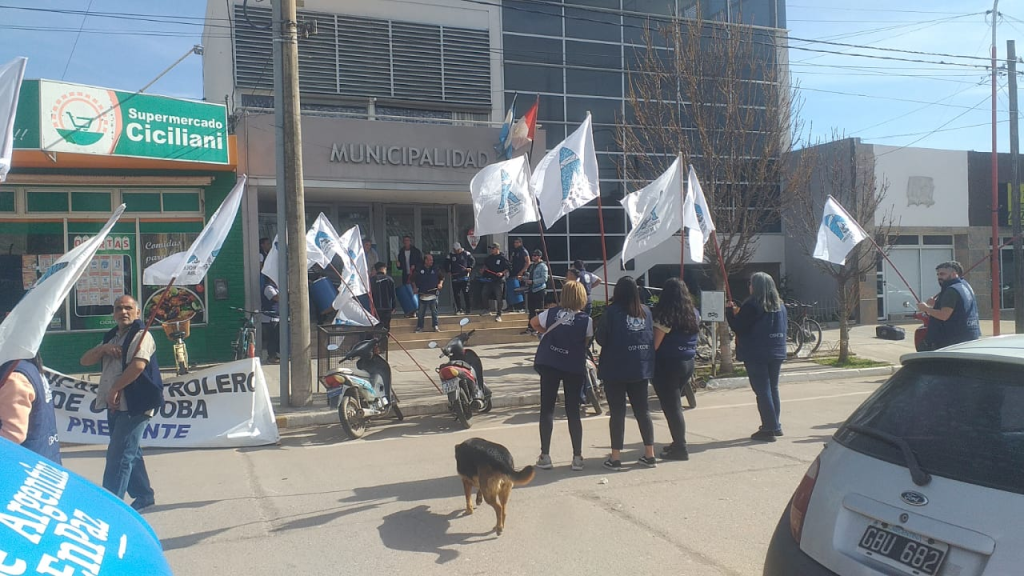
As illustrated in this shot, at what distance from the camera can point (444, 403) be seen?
34.4 ft

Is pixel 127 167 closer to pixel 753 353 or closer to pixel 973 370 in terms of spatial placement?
pixel 753 353

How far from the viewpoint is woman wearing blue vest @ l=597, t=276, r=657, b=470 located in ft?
22.8

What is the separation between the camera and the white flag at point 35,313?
4297 millimetres

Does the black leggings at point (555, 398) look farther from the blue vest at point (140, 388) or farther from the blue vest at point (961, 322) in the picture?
the blue vest at point (961, 322)

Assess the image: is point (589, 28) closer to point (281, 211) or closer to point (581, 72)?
point (581, 72)

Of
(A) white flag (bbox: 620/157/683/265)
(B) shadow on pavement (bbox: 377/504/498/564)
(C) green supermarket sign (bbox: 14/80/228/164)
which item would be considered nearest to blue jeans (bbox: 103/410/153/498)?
(B) shadow on pavement (bbox: 377/504/498/564)

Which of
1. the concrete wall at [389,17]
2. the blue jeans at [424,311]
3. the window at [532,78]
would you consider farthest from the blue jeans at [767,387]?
the window at [532,78]

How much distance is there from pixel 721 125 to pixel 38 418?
1280 centimetres

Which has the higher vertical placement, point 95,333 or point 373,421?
point 95,333

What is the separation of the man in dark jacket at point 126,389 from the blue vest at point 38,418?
1.31m

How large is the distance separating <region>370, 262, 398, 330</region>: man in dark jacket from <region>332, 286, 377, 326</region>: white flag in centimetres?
431

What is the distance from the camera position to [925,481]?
2879 mm

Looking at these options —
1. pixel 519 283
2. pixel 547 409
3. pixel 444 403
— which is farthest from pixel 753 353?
pixel 519 283

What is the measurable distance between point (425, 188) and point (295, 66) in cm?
694
